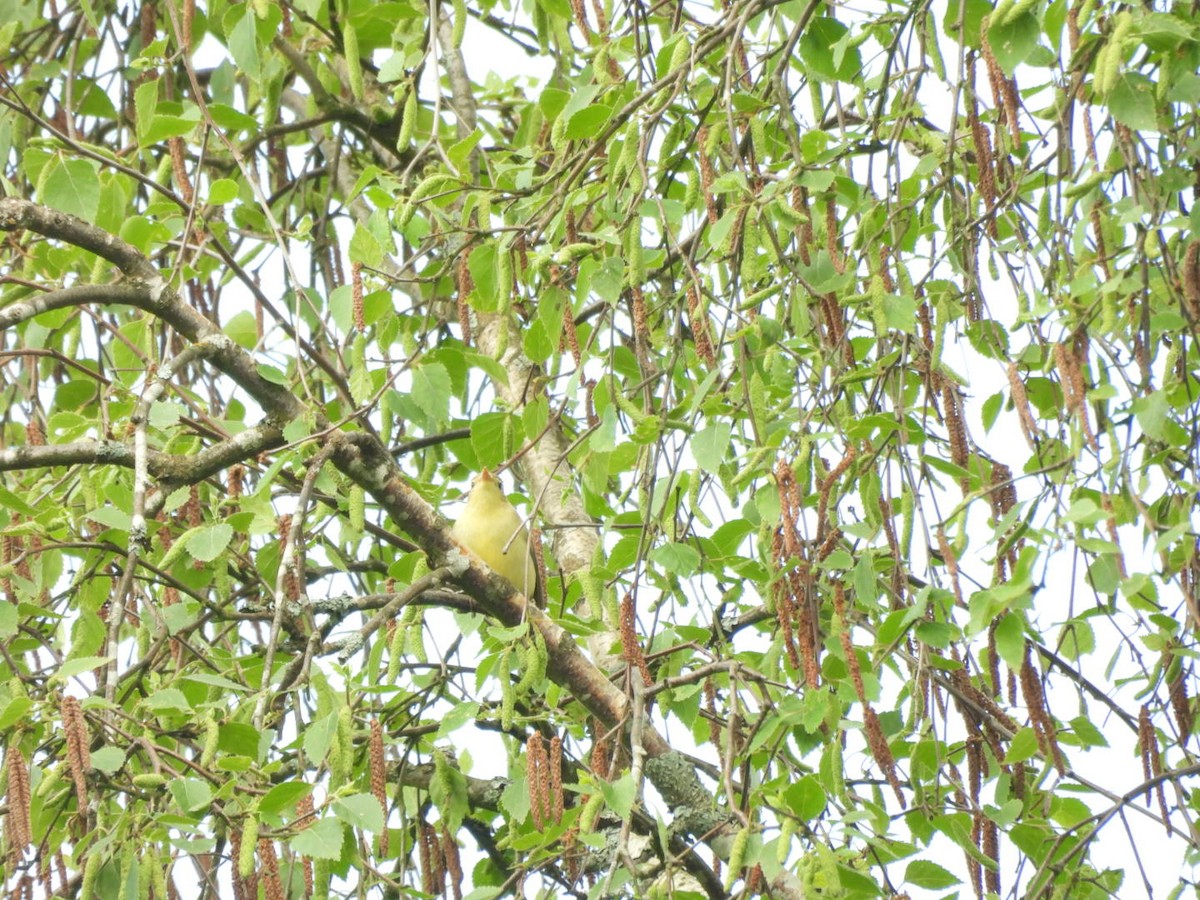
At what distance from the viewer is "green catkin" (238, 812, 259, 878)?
1.81m

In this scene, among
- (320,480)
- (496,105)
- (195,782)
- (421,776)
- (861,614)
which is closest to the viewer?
(195,782)

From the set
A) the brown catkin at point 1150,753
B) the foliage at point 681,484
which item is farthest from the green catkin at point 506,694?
the brown catkin at point 1150,753

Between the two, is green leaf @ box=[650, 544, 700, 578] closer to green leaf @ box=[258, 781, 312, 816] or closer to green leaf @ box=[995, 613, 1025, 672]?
green leaf @ box=[995, 613, 1025, 672]

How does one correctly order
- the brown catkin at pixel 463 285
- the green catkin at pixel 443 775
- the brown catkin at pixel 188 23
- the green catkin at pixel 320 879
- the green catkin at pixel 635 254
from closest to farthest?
the green catkin at pixel 635 254 < the green catkin at pixel 320 879 < the brown catkin at pixel 463 285 < the brown catkin at pixel 188 23 < the green catkin at pixel 443 775

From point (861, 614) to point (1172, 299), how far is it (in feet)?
2.60

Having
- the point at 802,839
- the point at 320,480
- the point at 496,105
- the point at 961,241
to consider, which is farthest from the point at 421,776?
the point at 496,105

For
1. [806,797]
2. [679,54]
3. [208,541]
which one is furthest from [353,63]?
[806,797]

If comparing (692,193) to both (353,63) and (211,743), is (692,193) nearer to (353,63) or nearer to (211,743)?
(211,743)

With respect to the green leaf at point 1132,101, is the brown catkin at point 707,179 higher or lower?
higher

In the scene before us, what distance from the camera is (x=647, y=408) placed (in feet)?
7.32

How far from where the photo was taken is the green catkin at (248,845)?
181 centimetres

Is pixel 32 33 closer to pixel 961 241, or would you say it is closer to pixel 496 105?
pixel 496 105

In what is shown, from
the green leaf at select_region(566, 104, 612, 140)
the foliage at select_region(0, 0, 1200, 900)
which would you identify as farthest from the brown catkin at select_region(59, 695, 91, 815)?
the green leaf at select_region(566, 104, 612, 140)

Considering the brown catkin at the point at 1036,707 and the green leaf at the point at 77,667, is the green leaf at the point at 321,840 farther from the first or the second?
the brown catkin at the point at 1036,707
